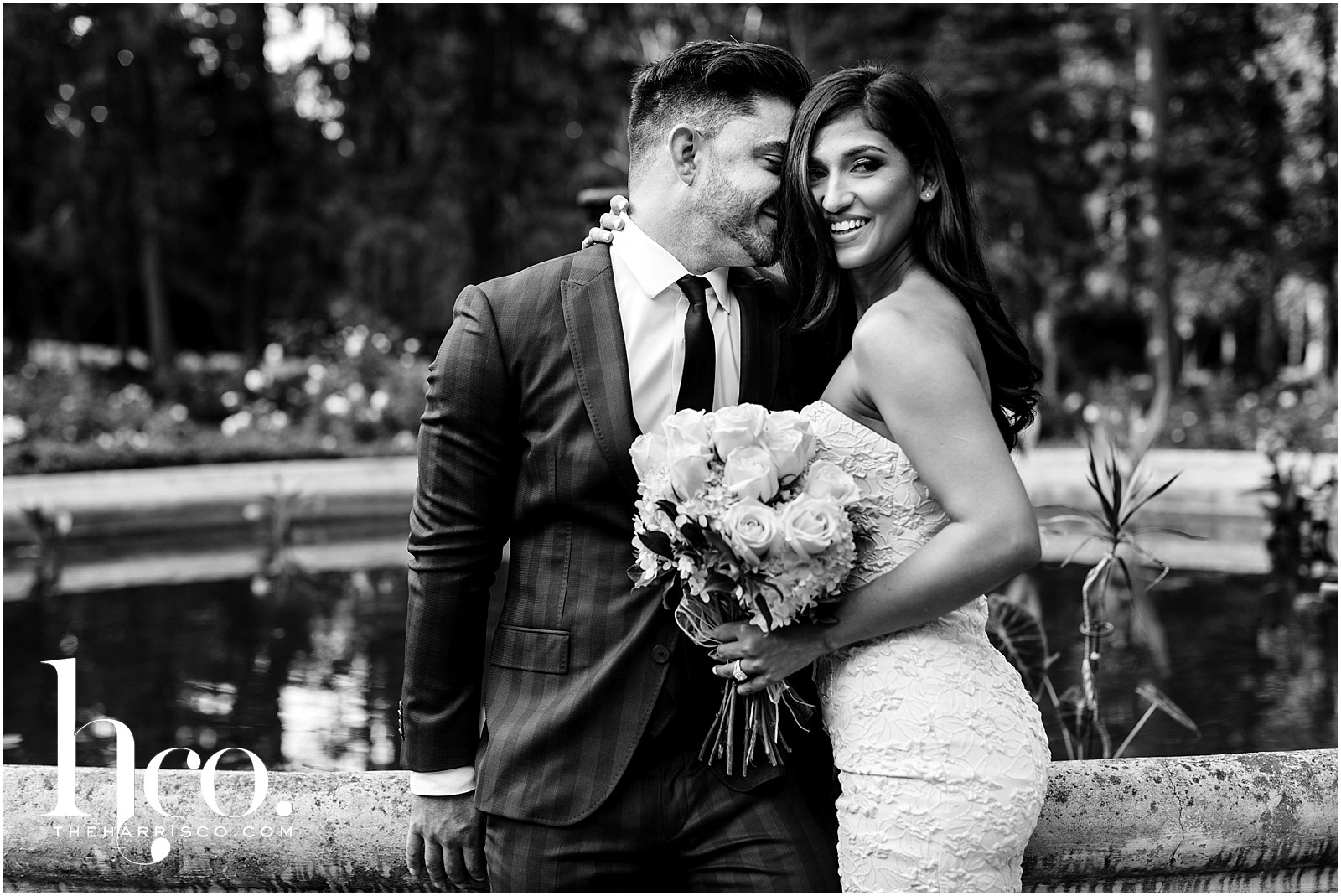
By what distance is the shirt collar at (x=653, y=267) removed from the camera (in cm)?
225

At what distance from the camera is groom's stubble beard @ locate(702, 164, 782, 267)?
231 cm

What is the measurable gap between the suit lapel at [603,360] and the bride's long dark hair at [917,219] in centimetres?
36

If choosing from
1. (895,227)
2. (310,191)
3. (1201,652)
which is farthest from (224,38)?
(895,227)

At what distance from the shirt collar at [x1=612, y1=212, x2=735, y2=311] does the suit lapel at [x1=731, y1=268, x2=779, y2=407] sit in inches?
1.5

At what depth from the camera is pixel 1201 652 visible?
539cm

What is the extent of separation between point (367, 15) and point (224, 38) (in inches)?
200

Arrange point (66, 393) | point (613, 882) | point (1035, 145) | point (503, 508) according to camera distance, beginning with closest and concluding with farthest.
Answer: point (613, 882) < point (503, 508) < point (66, 393) < point (1035, 145)

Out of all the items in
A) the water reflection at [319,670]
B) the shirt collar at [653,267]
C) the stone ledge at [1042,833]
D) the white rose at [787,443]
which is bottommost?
the water reflection at [319,670]

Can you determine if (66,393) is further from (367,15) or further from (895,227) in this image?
(895,227)

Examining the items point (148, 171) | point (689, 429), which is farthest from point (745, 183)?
point (148, 171)

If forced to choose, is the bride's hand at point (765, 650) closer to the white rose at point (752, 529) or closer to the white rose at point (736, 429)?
the white rose at point (752, 529)

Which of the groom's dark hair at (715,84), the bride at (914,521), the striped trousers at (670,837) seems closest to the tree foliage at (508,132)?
the groom's dark hair at (715,84)

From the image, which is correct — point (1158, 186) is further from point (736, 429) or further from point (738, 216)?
point (736, 429)

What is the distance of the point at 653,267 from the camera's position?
89.0 inches
